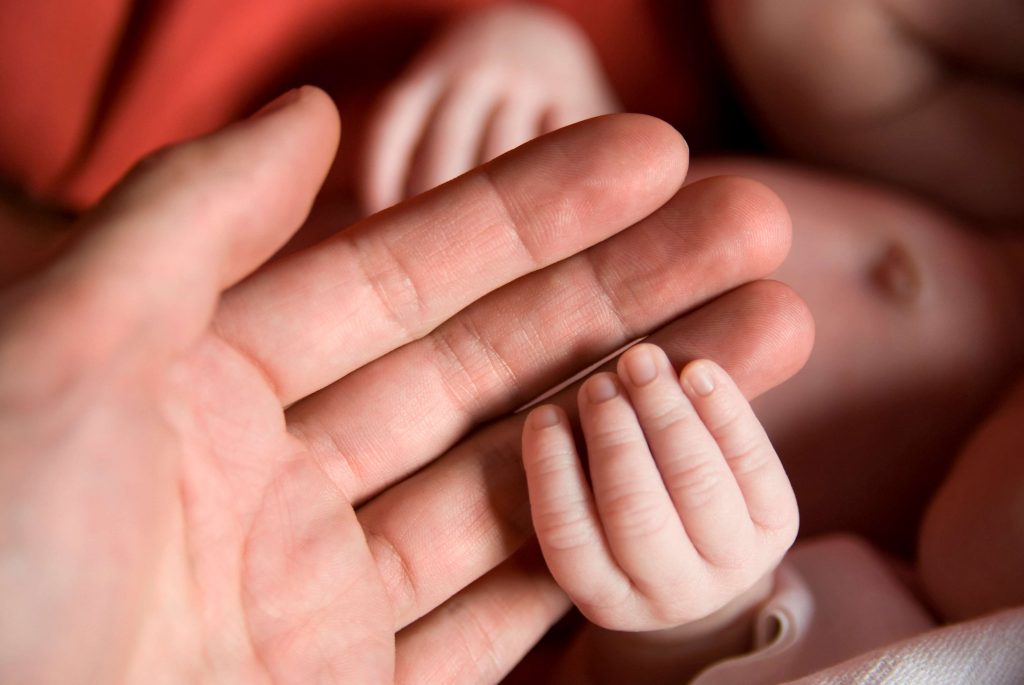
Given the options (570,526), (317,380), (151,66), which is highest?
(151,66)

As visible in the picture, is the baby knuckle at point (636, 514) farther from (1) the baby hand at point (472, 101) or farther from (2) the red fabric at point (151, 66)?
(2) the red fabric at point (151, 66)

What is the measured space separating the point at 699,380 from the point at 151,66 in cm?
61

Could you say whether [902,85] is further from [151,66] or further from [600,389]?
[151,66]

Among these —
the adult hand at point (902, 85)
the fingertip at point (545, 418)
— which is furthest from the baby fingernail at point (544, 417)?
the adult hand at point (902, 85)

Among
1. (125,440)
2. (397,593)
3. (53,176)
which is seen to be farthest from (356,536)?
(53,176)

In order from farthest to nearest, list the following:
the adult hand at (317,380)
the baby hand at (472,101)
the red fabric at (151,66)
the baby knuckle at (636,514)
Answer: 1. the red fabric at (151,66)
2. the baby hand at (472,101)
3. the baby knuckle at (636,514)
4. the adult hand at (317,380)

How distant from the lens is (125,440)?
0.42 m

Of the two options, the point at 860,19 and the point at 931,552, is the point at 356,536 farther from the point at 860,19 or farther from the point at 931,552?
the point at 860,19

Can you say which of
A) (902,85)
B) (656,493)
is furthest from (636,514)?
(902,85)

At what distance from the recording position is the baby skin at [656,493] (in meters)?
0.52

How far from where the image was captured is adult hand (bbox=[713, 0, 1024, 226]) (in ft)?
2.59

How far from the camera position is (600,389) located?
1.74 ft

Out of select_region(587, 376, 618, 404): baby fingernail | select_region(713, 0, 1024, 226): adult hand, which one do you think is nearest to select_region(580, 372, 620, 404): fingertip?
select_region(587, 376, 618, 404): baby fingernail

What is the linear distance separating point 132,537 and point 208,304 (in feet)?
0.35
